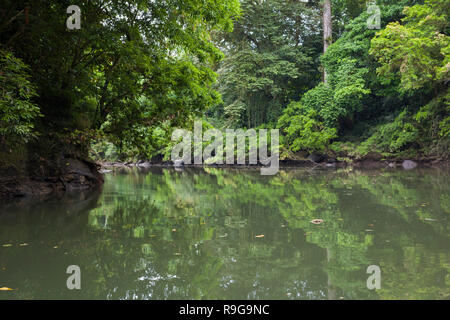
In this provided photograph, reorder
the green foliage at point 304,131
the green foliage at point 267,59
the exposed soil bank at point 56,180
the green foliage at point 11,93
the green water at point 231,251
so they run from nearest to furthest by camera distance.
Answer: the green water at point 231,251
the green foliage at point 11,93
the exposed soil bank at point 56,180
the green foliage at point 304,131
the green foliage at point 267,59

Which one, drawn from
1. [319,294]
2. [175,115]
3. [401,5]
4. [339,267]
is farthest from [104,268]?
[401,5]

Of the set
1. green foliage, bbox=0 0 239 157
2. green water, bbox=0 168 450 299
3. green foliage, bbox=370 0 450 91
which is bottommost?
green water, bbox=0 168 450 299

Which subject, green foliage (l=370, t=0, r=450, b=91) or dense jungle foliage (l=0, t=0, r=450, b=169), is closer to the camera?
dense jungle foliage (l=0, t=0, r=450, b=169)

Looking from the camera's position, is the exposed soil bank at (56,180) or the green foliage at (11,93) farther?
the exposed soil bank at (56,180)

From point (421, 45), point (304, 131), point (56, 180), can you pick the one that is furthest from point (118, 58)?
point (304, 131)

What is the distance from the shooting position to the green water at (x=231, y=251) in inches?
85.4

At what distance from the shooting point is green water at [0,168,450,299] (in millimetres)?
2168

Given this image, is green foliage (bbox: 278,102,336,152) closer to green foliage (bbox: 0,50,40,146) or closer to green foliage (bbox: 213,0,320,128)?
green foliage (bbox: 213,0,320,128)

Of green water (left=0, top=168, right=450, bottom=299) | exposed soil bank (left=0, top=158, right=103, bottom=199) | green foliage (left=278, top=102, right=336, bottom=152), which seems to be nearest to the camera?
green water (left=0, top=168, right=450, bottom=299)

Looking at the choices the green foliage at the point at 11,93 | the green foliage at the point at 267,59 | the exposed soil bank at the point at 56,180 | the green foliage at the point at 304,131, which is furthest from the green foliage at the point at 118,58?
the green foliage at the point at 267,59

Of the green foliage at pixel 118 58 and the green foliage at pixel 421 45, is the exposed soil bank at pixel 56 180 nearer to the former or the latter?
the green foliage at pixel 118 58

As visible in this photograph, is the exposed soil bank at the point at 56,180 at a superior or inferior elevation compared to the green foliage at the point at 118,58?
inferior

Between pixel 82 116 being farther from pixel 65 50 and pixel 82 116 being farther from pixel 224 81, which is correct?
pixel 224 81

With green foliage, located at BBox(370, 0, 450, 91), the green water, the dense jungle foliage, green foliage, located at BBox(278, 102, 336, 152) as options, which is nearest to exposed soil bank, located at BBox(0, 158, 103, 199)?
the dense jungle foliage
